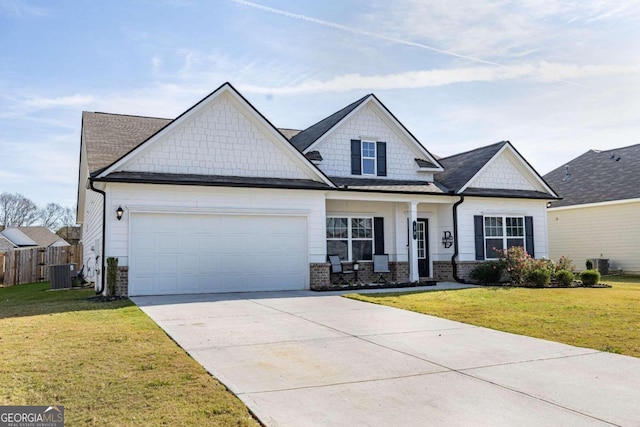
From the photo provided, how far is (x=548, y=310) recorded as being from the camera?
10.5 meters

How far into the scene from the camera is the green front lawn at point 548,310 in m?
7.68

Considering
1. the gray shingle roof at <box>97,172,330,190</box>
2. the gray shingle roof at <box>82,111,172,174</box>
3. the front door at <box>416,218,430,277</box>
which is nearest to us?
the gray shingle roof at <box>97,172,330,190</box>

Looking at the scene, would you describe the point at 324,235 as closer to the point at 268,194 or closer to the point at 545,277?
the point at 268,194

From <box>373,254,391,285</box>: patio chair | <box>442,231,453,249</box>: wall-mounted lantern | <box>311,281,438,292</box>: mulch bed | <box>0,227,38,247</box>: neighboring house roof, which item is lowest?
<box>311,281,438,292</box>: mulch bed

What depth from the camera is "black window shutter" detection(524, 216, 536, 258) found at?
19.2 metres

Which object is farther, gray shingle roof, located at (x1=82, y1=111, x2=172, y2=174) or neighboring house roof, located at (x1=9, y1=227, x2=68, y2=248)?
neighboring house roof, located at (x1=9, y1=227, x2=68, y2=248)

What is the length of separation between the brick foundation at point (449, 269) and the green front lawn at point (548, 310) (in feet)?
7.96

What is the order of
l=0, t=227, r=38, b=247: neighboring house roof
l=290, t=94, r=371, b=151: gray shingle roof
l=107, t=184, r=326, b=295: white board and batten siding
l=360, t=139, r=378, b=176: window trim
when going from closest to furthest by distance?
l=107, t=184, r=326, b=295: white board and batten siding
l=290, t=94, r=371, b=151: gray shingle roof
l=360, t=139, r=378, b=176: window trim
l=0, t=227, r=38, b=247: neighboring house roof

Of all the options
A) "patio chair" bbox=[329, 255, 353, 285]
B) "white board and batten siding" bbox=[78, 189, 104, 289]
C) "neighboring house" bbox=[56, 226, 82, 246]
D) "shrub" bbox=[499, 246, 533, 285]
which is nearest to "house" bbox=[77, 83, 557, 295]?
"white board and batten siding" bbox=[78, 189, 104, 289]

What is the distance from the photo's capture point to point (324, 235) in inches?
614

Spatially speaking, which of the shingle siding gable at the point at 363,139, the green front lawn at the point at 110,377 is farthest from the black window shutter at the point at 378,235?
the green front lawn at the point at 110,377

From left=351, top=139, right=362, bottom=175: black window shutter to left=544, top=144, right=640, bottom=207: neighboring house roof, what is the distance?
12.8 m

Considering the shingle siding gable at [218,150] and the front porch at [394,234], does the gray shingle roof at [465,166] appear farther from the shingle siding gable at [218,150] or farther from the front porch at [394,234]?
the shingle siding gable at [218,150]

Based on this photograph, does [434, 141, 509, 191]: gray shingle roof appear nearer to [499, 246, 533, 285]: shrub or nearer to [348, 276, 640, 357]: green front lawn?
[499, 246, 533, 285]: shrub
